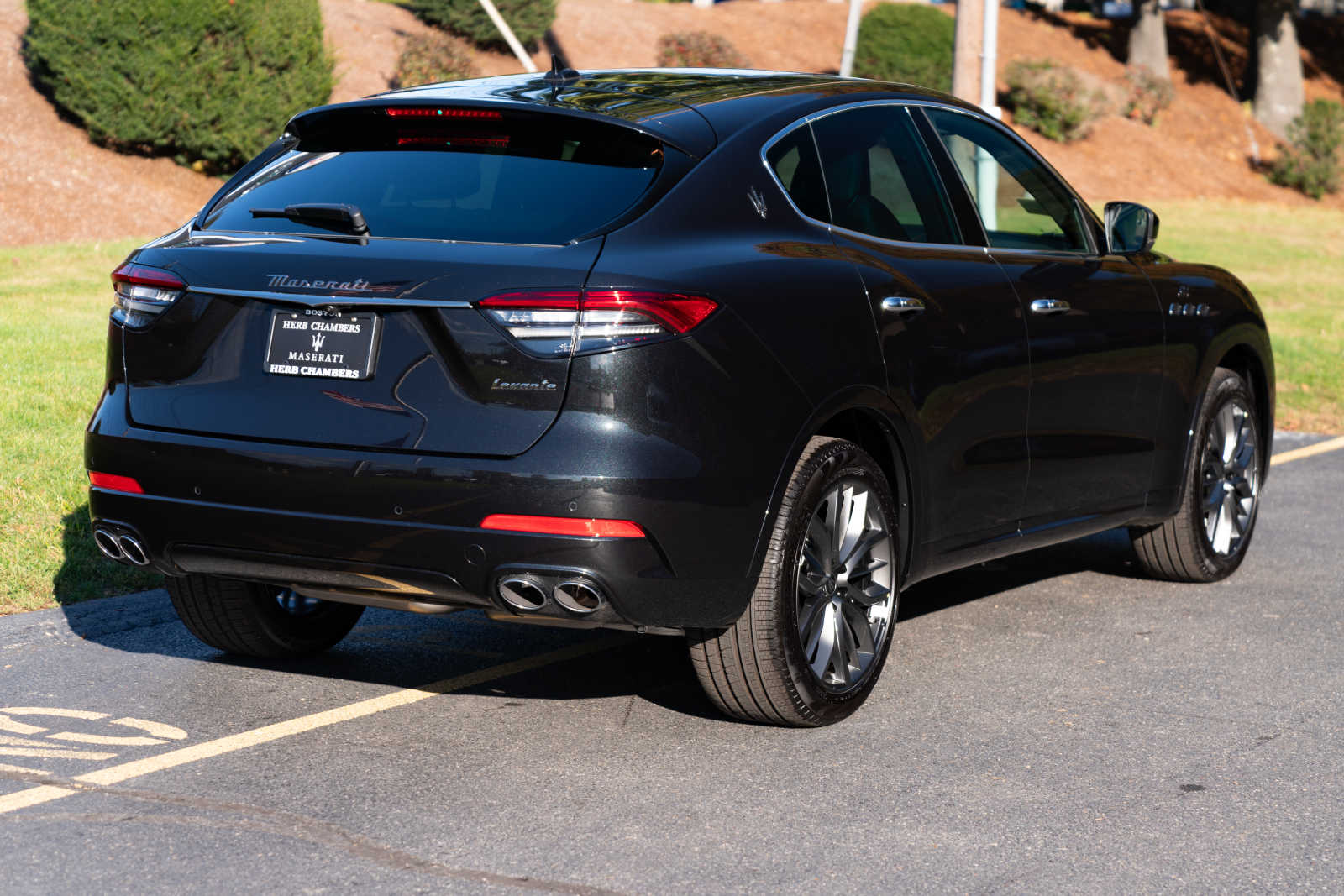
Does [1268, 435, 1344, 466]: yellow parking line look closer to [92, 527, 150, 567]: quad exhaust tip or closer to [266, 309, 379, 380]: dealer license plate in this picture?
[266, 309, 379, 380]: dealer license plate

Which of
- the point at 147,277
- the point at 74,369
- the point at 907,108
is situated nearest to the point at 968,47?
the point at 74,369

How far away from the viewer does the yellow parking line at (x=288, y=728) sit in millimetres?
4711

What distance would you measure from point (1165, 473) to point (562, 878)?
12.4 feet

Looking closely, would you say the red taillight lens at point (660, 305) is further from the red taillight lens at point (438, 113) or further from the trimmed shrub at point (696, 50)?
the trimmed shrub at point (696, 50)

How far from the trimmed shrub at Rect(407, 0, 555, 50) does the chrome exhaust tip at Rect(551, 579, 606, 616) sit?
2364cm

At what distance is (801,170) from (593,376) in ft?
4.16

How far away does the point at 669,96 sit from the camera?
17.8ft

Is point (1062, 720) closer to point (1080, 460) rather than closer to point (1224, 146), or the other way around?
point (1080, 460)

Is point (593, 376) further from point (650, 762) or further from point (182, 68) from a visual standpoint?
point (182, 68)

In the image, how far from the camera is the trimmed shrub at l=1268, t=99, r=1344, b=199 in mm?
32906

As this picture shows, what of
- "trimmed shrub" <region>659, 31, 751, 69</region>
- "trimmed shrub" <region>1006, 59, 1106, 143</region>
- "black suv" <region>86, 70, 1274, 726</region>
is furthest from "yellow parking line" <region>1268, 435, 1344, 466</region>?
"trimmed shrub" <region>1006, 59, 1106, 143</region>

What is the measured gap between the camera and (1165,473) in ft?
23.3

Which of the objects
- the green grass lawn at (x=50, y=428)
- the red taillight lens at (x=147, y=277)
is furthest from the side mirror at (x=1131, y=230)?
the green grass lawn at (x=50, y=428)

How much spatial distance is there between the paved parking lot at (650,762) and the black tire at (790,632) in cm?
12
